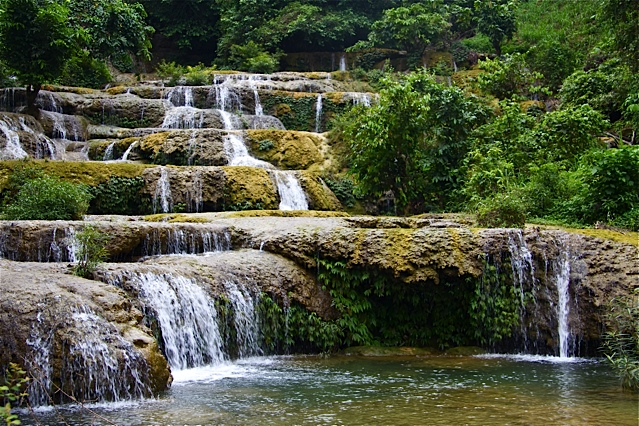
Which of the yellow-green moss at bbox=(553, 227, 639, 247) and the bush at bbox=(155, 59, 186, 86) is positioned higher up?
the bush at bbox=(155, 59, 186, 86)

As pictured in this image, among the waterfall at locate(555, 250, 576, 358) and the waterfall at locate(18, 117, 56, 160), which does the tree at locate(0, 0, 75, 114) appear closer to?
the waterfall at locate(18, 117, 56, 160)

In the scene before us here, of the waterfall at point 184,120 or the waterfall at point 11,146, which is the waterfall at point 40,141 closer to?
the waterfall at point 11,146

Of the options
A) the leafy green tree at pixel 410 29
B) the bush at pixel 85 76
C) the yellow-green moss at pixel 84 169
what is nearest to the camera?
the yellow-green moss at pixel 84 169

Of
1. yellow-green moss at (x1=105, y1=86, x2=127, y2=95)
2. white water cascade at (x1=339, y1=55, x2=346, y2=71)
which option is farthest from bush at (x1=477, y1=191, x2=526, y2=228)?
white water cascade at (x1=339, y1=55, x2=346, y2=71)

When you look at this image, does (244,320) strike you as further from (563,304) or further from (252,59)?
(252,59)

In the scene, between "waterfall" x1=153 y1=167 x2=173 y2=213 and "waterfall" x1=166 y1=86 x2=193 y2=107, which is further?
"waterfall" x1=166 y1=86 x2=193 y2=107

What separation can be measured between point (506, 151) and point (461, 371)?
9986mm

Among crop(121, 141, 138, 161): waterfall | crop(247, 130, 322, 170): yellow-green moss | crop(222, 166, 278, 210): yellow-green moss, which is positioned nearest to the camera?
crop(222, 166, 278, 210): yellow-green moss

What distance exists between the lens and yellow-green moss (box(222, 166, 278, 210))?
1606cm

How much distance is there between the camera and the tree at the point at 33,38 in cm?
1917

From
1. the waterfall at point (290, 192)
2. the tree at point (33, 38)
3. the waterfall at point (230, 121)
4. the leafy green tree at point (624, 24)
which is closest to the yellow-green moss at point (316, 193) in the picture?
the waterfall at point (290, 192)

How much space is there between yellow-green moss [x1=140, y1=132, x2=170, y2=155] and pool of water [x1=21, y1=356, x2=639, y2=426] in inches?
411

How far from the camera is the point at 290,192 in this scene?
17141 mm

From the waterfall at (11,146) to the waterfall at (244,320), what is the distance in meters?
10.3
